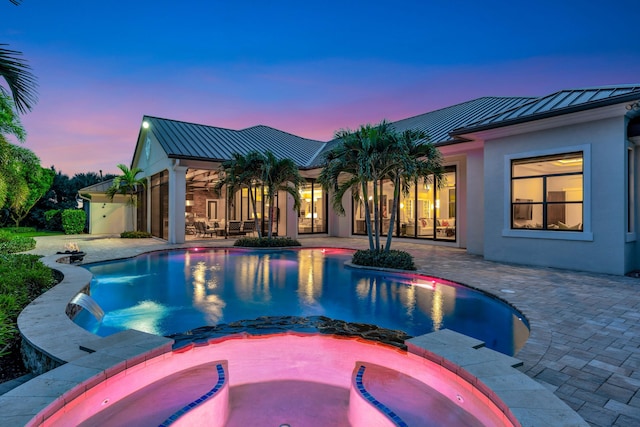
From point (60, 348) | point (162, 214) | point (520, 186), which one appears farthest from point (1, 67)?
point (162, 214)

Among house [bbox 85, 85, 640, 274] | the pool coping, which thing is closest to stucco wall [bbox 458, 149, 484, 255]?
house [bbox 85, 85, 640, 274]

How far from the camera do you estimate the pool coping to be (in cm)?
254

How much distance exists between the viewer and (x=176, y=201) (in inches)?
630

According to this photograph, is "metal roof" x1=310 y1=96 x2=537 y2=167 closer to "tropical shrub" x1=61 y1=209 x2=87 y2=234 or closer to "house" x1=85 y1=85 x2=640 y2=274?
"house" x1=85 y1=85 x2=640 y2=274

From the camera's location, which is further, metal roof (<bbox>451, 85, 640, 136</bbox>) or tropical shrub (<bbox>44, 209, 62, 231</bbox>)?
tropical shrub (<bbox>44, 209, 62, 231</bbox>)

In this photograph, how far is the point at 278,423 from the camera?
3.15 metres

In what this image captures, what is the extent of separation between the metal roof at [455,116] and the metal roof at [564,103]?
2.37 metres

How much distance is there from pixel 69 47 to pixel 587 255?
23150 millimetres

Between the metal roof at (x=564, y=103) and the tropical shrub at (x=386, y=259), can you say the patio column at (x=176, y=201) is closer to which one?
the tropical shrub at (x=386, y=259)

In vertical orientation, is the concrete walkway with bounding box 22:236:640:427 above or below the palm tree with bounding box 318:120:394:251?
below

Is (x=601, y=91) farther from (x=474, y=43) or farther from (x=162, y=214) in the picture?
(x=162, y=214)

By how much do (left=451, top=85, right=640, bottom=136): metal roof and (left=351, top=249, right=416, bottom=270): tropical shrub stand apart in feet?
15.3

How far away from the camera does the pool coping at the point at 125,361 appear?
2.54m

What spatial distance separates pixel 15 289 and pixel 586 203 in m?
13.1
